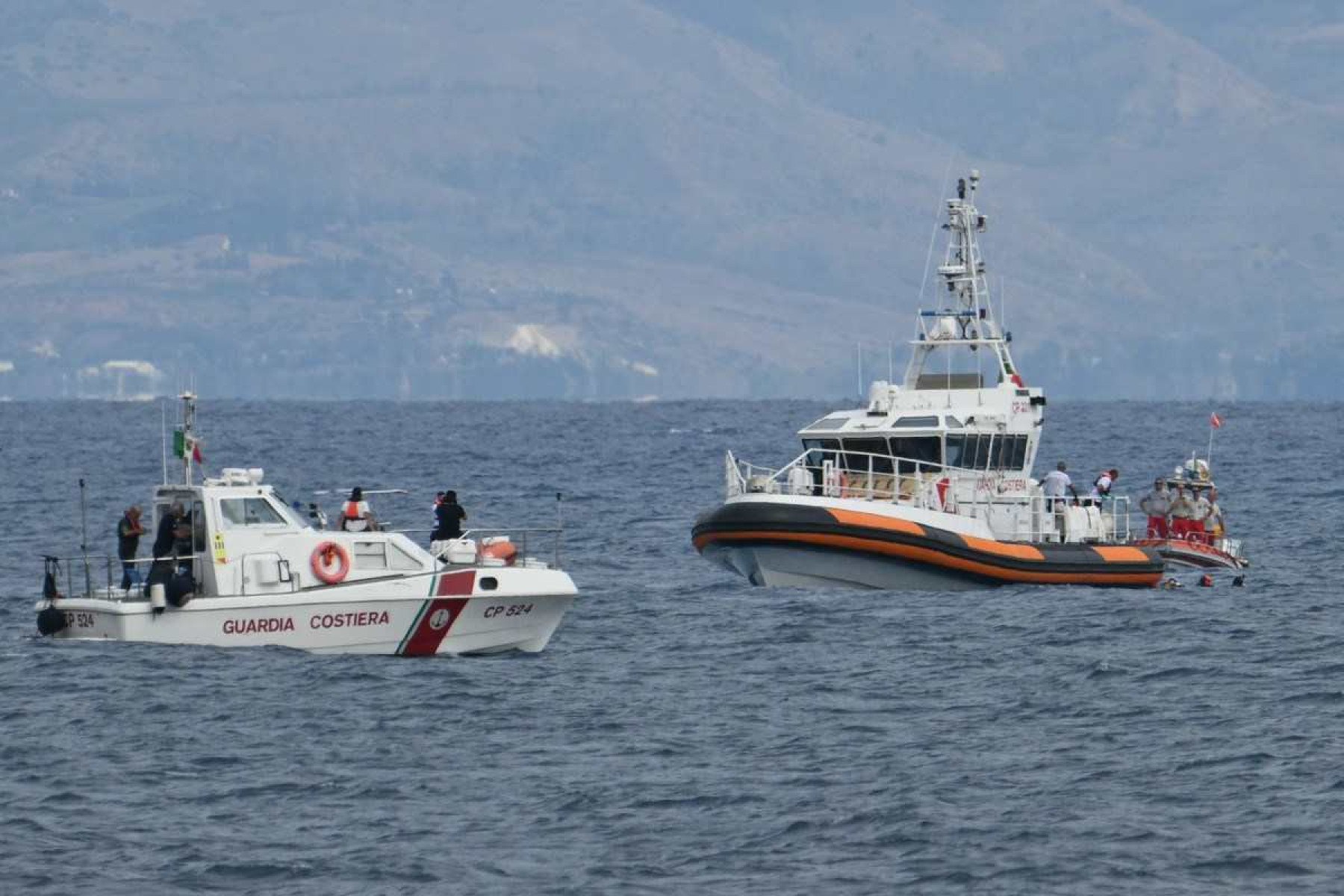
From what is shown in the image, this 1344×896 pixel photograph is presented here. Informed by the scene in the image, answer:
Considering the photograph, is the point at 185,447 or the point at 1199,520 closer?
the point at 185,447

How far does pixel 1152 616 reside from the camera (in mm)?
39375

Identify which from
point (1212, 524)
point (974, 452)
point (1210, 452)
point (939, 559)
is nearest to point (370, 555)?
point (939, 559)

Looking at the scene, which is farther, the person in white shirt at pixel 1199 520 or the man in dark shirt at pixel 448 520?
the person in white shirt at pixel 1199 520

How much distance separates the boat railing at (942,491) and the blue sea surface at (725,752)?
1782mm

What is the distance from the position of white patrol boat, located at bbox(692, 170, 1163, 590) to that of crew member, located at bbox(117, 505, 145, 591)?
33.7ft

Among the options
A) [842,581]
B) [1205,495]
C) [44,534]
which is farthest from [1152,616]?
[44,534]

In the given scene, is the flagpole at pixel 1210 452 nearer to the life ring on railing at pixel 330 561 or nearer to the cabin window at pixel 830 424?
the cabin window at pixel 830 424

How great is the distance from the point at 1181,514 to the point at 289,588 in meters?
17.9

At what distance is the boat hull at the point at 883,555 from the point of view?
1631 inches

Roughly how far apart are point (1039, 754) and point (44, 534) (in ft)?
109

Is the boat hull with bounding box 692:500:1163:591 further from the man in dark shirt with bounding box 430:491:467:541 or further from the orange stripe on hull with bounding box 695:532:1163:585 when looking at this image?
the man in dark shirt with bounding box 430:491:467:541

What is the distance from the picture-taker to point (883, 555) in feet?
137

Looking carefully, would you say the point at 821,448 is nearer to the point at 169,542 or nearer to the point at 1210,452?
the point at 169,542

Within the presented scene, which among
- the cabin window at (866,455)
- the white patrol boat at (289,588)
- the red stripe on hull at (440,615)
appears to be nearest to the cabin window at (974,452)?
the cabin window at (866,455)
